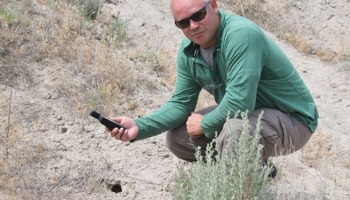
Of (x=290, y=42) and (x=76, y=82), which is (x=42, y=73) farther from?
(x=290, y=42)

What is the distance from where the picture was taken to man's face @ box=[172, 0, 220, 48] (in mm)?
3455

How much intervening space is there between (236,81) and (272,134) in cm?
49

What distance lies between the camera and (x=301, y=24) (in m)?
9.91

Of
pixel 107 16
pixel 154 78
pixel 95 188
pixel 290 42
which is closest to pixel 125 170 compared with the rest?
pixel 95 188

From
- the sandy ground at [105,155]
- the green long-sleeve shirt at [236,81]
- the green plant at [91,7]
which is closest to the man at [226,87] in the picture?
the green long-sleeve shirt at [236,81]

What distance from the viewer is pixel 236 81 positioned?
11.1ft

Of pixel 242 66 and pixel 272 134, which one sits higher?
pixel 242 66

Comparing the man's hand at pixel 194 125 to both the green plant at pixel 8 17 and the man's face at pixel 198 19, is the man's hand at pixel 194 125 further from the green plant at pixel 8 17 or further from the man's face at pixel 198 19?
the green plant at pixel 8 17

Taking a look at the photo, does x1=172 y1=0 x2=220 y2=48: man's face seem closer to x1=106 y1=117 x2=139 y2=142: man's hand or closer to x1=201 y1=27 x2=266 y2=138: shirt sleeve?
x1=201 y1=27 x2=266 y2=138: shirt sleeve

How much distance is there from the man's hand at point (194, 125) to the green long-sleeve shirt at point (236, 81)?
0.23 ft

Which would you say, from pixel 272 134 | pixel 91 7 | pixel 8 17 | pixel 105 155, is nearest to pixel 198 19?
pixel 272 134

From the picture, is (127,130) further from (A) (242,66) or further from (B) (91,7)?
(B) (91,7)

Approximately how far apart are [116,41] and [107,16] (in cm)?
60

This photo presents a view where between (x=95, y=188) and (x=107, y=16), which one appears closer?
(x=95, y=188)
